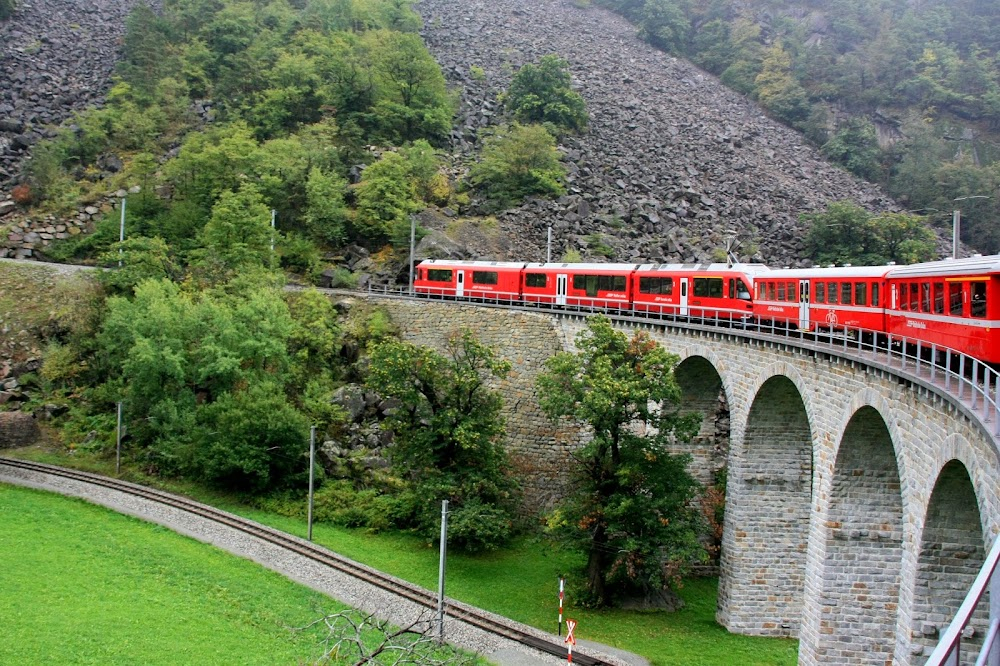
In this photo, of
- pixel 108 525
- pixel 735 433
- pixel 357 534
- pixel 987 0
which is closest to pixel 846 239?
pixel 735 433

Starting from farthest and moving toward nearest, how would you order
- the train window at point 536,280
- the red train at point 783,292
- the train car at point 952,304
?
the train window at point 536,280, the red train at point 783,292, the train car at point 952,304

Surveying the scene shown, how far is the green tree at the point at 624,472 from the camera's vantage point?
81.0ft

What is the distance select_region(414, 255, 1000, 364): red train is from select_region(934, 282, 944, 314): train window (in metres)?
0.02

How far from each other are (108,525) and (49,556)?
3.16m

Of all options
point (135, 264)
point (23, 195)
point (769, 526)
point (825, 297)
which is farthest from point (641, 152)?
point (769, 526)

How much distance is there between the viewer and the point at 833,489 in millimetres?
19344

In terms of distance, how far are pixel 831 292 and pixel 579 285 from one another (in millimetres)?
13999

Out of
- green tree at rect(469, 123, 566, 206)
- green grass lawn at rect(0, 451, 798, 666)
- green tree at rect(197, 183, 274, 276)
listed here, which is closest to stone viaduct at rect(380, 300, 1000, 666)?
green grass lawn at rect(0, 451, 798, 666)

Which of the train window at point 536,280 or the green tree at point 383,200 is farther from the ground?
the green tree at point 383,200

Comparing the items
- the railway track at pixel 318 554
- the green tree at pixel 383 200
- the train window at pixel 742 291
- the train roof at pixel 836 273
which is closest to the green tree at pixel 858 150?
the green tree at pixel 383 200

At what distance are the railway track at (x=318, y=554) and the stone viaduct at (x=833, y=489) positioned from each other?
575 cm

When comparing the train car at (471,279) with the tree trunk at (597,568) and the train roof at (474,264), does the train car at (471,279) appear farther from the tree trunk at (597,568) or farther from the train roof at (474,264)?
the tree trunk at (597,568)

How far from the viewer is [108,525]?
2803 cm

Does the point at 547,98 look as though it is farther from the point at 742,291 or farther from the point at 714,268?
the point at 742,291
